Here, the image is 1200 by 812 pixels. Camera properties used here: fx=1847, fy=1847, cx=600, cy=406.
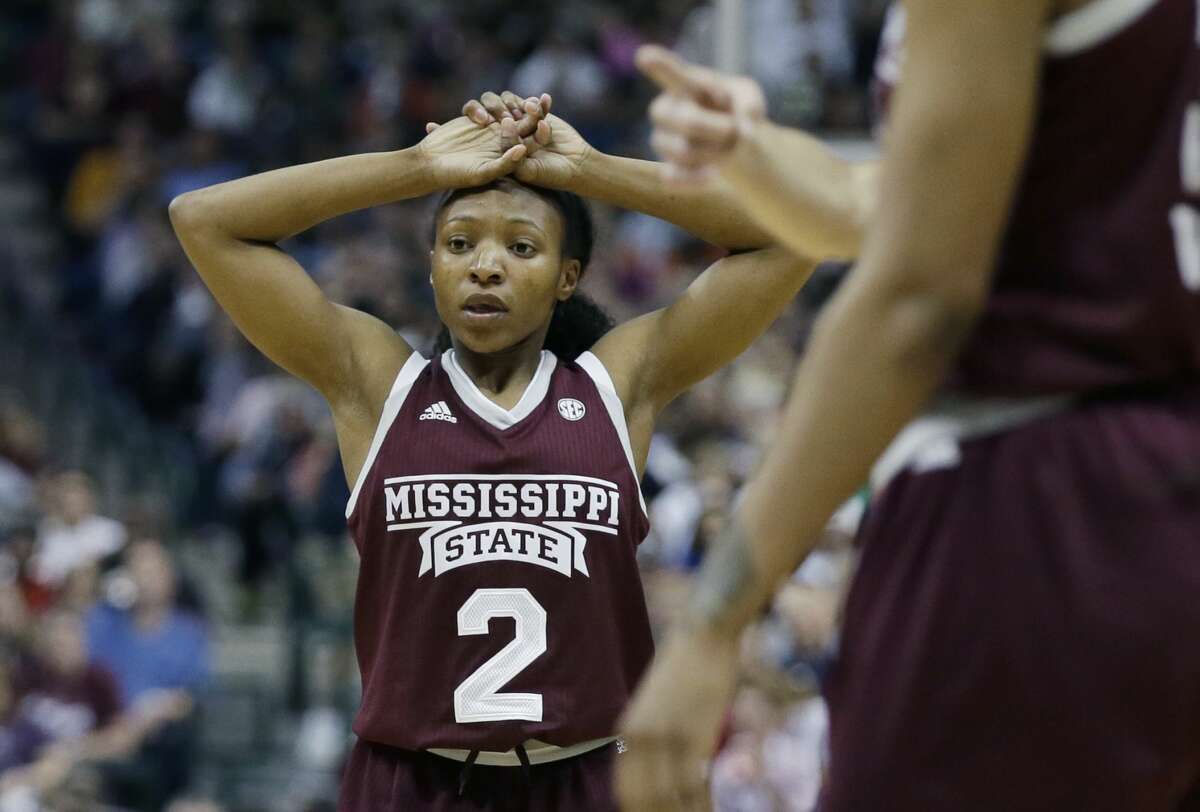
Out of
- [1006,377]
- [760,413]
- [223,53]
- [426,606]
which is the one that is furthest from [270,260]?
[223,53]

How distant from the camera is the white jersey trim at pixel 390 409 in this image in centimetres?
399

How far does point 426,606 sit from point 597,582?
362 millimetres

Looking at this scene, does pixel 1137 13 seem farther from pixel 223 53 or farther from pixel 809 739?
pixel 223 53

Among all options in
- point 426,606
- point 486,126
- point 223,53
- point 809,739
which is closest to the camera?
point 426,606

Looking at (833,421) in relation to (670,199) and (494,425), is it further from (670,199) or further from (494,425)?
(670,199)

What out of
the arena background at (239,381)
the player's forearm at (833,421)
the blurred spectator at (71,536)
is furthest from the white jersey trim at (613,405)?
the blurred spectator at (71,536)

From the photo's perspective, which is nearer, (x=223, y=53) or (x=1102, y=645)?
(x=1102, y=645)

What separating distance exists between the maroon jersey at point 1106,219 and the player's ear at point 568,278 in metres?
2.25

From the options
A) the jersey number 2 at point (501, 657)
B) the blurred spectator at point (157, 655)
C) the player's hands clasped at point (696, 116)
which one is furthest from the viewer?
the blurred spectator at point (157, 655)

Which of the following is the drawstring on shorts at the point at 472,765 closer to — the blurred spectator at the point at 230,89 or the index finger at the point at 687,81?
the index finger at the point at 687,81

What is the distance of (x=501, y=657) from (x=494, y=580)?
0.16 meters

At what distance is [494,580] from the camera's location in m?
3.85

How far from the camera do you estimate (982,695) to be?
6.66 feet

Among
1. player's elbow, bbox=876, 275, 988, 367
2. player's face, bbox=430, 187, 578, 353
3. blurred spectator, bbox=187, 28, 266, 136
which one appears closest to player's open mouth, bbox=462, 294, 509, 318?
player's face, bbox=430, 187, 578, 353
